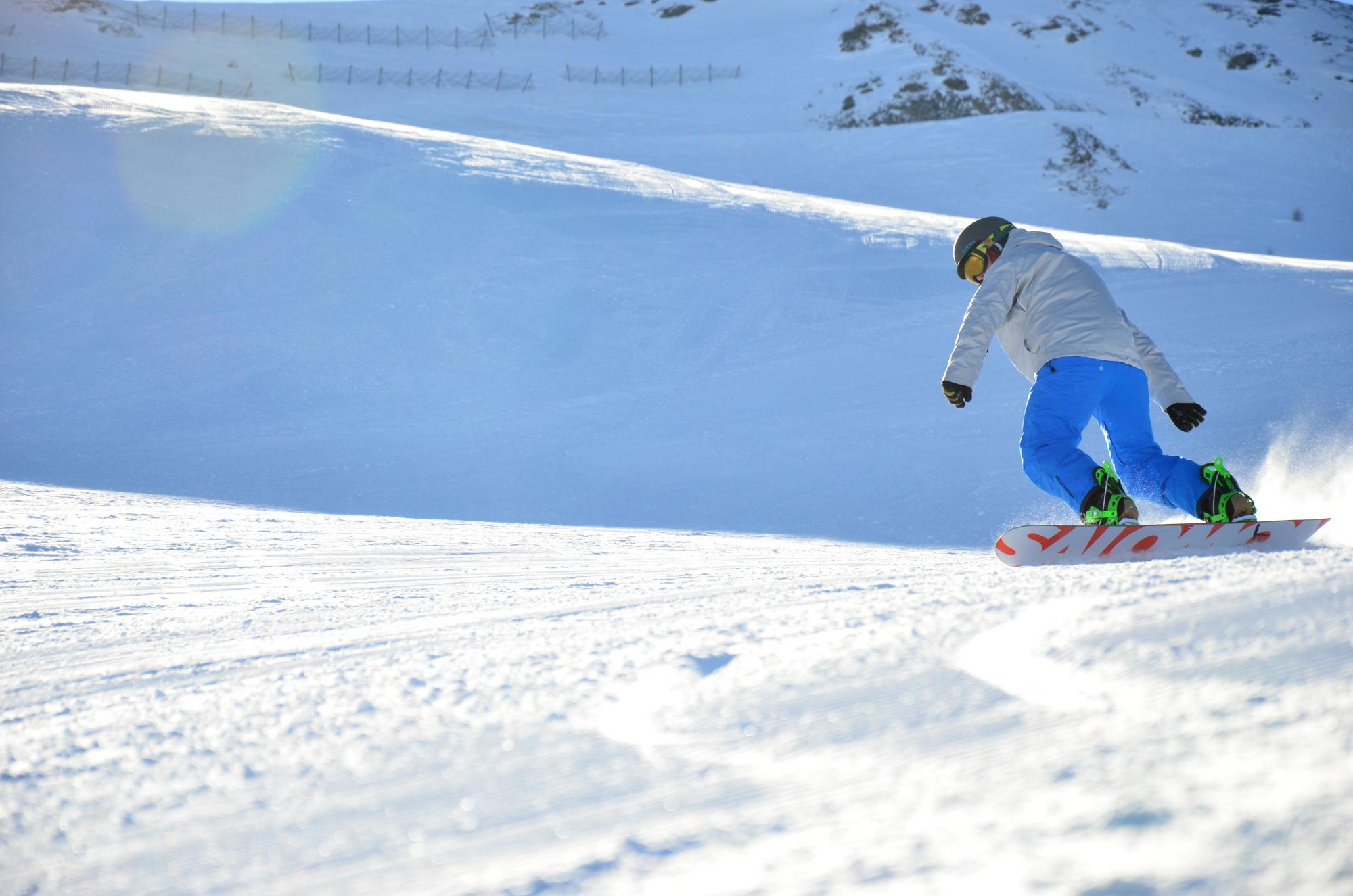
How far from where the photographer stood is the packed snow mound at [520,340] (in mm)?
6285

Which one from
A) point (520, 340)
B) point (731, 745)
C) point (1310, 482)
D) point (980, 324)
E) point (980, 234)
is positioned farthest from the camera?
point (520, 340)

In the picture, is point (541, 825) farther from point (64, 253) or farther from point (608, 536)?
point (64, 253)

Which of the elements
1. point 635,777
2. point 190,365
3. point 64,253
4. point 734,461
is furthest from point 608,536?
point 64,253

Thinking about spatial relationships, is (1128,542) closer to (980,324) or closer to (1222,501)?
(1222,501)

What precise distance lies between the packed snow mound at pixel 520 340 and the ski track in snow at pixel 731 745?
338cm

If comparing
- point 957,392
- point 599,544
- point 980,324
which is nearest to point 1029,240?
point 980,324

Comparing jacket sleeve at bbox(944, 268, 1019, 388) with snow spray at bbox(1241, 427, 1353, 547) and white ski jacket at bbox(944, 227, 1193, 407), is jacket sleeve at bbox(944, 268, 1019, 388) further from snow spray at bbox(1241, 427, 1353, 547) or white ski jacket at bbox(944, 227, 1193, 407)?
snow spray at bbox(1241, 427, 1353, 547)

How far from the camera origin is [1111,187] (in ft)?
63.2

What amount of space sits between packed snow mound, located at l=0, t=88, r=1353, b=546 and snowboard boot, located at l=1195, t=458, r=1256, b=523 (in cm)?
140

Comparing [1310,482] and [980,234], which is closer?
[980,234]

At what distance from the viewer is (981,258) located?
409cm

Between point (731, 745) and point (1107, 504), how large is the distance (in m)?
2.41

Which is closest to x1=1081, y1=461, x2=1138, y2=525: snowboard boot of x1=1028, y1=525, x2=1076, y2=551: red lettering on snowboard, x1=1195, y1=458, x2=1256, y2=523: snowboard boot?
x1=1028, y1=525, x2=1076, y2=551: red lettering on snowboard

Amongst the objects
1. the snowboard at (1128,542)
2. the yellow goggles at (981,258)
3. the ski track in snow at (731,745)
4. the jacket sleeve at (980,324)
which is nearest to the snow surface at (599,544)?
the ski track in snow at (731,745)
